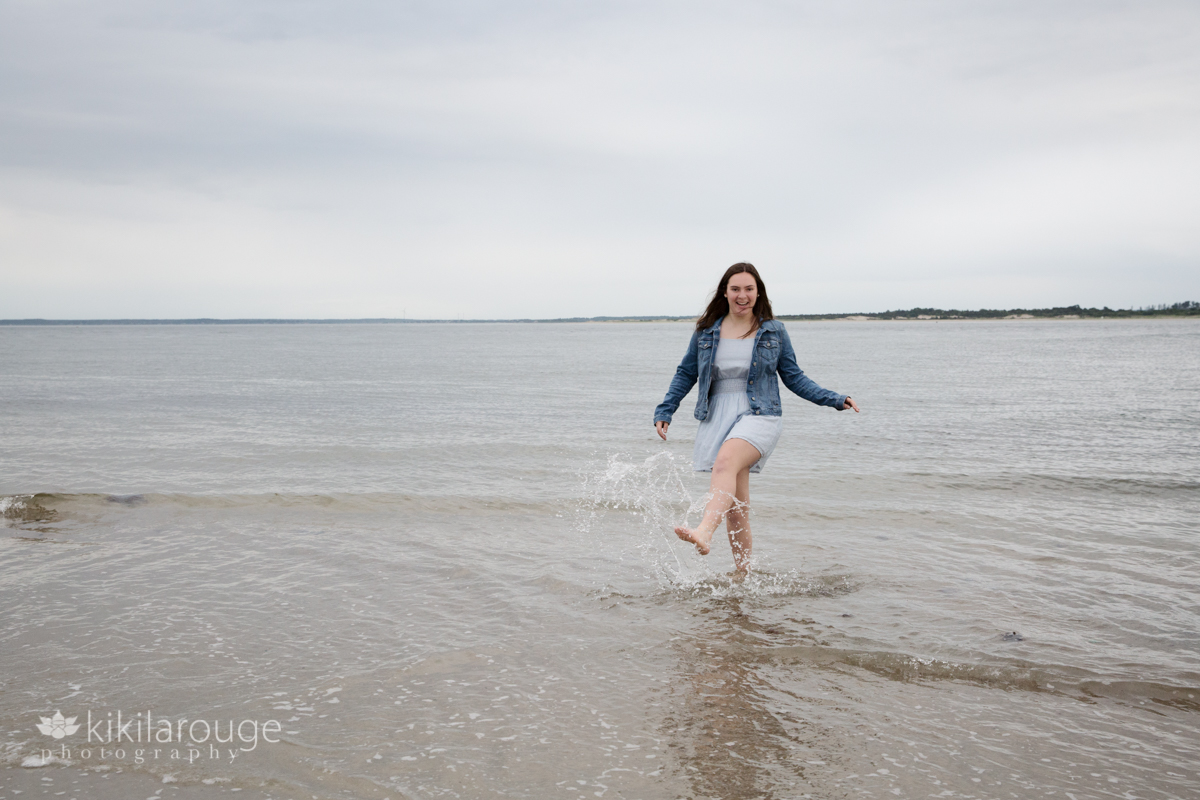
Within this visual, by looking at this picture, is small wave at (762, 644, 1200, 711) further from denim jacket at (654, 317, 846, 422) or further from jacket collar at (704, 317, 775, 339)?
jacket collar at (704, 317, 775, 339)

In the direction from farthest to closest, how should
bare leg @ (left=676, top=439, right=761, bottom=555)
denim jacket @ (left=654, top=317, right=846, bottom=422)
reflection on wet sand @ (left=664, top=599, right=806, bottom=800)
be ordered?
denim jacket @ (left=654, top=317, right=846, bottom=422)
bare leg @ (left=676, top=439, right=761, bottom=555)
reflection on wet sand @ (left=664, top=599, right=806, bottom=800)

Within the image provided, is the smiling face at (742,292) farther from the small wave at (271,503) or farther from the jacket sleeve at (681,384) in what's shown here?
the small wave at (271,503)

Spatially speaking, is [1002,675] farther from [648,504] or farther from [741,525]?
[648,504]

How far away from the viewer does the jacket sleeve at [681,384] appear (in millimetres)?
6379

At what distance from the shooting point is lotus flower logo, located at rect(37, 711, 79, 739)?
12.8 ft

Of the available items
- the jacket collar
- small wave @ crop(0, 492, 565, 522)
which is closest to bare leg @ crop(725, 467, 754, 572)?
the jacket collar

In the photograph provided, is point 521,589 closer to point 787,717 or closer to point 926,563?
point 787,717

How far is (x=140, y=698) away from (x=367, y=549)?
3.37 m

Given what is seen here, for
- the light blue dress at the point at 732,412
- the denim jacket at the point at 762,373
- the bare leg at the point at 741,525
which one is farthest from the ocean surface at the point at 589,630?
the denim jacket at the point at 762,373

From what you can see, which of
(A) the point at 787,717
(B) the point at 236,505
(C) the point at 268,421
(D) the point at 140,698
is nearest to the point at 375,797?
(D) the point at 140,698

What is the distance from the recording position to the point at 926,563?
719 centimetres

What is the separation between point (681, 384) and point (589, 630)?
221cm

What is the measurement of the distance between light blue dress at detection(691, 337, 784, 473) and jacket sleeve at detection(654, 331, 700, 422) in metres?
0.24

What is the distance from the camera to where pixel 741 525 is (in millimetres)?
6531
